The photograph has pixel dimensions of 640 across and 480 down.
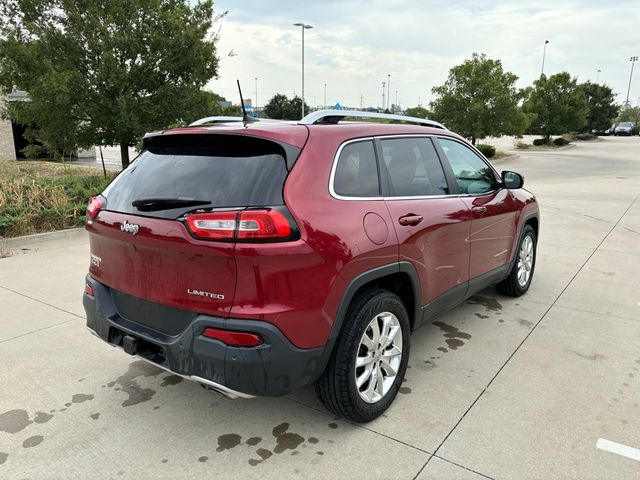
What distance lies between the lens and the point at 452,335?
4141 millimetres

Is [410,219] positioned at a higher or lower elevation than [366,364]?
higher

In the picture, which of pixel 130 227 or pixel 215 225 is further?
pixel 130 227

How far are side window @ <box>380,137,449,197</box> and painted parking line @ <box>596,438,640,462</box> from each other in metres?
1.76

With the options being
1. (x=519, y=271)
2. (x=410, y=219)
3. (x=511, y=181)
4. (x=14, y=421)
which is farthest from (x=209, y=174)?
(x=519, y=271)

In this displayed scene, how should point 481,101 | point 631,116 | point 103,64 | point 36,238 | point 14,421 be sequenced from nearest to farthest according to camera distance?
point 14,421
point 36,238
point 103,64
point 481,101
point 631,116

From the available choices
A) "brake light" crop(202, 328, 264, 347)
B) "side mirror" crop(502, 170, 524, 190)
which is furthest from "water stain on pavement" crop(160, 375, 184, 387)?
"side mirror" crop(502, 170, 524, 190)

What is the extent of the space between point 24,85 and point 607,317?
11038mm

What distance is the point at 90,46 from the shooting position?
1019 centimetres

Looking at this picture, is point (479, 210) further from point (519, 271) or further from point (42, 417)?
point (42, 417)

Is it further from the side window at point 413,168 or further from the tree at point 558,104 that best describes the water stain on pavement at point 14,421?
the tree at point 558,104

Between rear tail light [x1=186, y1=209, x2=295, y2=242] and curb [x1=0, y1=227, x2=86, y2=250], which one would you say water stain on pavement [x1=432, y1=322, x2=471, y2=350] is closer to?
rear tail light [x1=186, y1=209, x2=295, y2=242]

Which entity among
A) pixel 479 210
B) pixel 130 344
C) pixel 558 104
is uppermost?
pixel 558 104

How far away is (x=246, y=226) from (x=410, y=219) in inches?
46.6

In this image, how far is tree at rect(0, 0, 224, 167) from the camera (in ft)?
32.6
